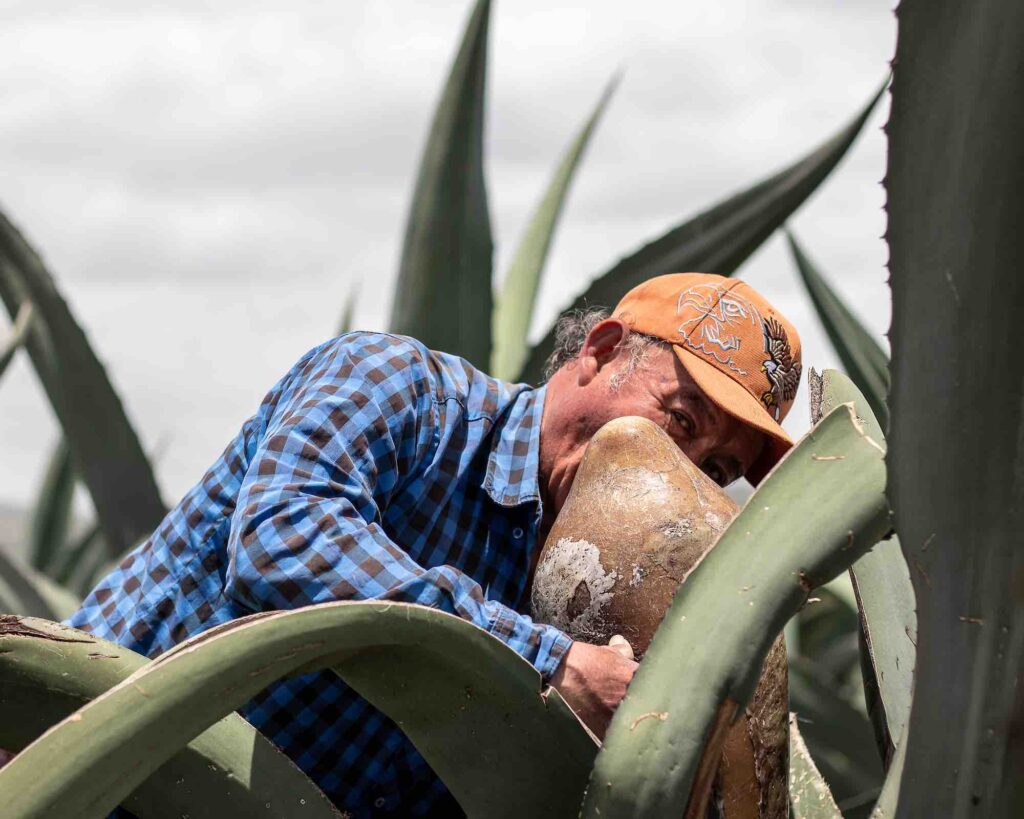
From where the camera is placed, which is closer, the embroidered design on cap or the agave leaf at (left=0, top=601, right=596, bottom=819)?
the agave leaf at (left=0, top=601, right=596, bottom=819)

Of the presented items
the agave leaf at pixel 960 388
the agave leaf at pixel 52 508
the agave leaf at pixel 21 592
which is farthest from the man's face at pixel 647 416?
the agave leaf at pixel 52 508

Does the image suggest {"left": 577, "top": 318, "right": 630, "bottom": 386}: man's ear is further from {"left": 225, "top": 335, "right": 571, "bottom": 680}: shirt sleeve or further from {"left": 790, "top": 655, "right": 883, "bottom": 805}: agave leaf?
{"left": 790, "top": 655, "right": 883, "bottom": 805}: agave leaf

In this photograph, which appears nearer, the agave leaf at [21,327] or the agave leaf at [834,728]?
the agave leaf at [21,327]

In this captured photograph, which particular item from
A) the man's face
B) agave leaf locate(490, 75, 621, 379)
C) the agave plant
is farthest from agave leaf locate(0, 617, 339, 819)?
agave leaf locate(490, 75, 621, 379)

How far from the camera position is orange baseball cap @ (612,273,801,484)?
4.99 feet

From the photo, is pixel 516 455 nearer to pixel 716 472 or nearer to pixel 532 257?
pixel 716 472

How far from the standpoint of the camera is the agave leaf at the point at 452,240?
3.25 meters

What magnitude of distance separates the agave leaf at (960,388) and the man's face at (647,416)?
67cm

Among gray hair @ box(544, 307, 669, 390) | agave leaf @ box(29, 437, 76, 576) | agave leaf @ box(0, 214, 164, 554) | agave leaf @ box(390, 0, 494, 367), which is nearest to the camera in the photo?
gray hair @ box(544, 307, 669, 390)

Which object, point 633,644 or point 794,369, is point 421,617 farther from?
point 794,369

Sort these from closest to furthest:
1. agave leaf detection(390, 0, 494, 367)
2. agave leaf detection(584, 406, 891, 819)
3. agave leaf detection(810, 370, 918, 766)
A: 1. agave leaf detection(584, 406, 891, 819)
2. agave leaf detection(810, 370, 918, 766)
3. agave leaf detection(390, 0, 494, 367)

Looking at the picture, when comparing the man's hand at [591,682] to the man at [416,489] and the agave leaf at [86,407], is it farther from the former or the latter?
the agave leaf at [86,407]

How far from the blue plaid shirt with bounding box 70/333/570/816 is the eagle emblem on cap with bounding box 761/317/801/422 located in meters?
0.25

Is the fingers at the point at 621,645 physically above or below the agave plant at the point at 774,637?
below
